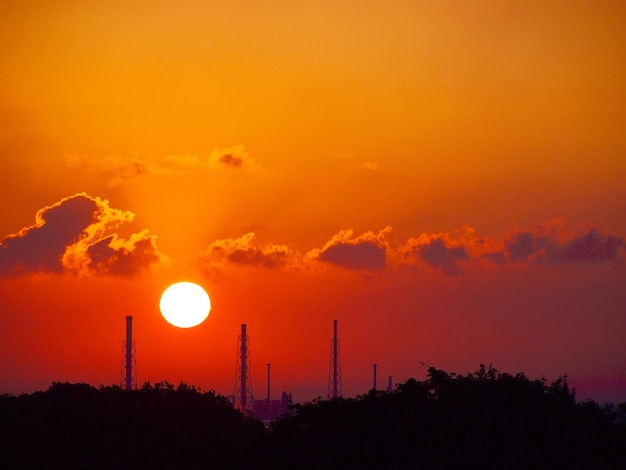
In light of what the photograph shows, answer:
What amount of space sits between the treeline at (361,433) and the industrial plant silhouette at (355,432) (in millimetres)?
60

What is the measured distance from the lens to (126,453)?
60250 millimetres

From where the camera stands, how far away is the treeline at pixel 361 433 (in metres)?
54.5

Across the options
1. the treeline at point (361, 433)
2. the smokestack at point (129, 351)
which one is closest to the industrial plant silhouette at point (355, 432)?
the treeline at point (361, 433)

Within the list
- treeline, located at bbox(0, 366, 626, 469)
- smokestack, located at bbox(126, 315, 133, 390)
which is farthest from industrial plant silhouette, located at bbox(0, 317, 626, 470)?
smokestack, located at bbox(126, 315, 133, 390)

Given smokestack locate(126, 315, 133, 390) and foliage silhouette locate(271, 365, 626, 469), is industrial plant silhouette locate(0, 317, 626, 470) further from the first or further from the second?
smokestack locate(126, 315, 133, 390)

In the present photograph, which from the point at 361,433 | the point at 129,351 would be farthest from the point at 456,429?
the point at 129,351

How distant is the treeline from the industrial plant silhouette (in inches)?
2.4

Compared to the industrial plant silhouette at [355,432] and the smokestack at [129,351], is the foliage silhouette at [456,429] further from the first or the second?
the smokestack at [129,351]

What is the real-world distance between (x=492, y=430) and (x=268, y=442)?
13.8 m

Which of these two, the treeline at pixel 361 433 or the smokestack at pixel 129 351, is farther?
the smokestack at pixel 129 351

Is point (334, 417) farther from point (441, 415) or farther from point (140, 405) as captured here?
point (140, 405)

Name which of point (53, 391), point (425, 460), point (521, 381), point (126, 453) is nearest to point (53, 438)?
point (126, 453)

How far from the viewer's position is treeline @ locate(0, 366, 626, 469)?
5447 centimetres

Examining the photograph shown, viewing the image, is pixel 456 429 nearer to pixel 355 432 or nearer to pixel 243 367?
pixel 355 432
